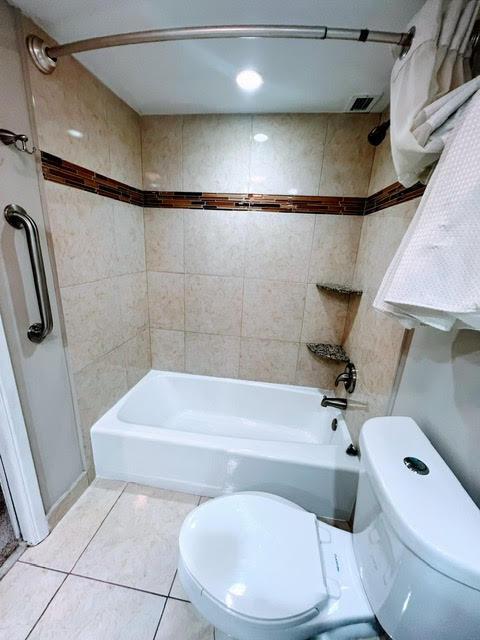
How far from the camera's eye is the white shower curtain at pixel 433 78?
650 millimetres

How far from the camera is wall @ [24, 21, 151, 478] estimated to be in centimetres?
108

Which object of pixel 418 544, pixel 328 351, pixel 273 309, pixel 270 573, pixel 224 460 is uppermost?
pixel 273 309

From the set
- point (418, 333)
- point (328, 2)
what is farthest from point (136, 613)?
point (328, 2)

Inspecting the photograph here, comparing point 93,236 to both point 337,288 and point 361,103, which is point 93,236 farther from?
point 361,103

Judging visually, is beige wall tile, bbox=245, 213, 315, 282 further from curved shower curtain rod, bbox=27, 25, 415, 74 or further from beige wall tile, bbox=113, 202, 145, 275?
curved shower curtain rod, bbox=27, 25, 415, 74

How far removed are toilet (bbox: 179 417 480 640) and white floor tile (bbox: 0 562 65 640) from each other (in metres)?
0.66

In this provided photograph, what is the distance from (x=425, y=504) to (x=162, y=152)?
206 cm

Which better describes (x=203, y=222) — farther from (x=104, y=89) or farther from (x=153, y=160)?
(x=104, y=89)

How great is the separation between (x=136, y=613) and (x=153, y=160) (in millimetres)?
2264

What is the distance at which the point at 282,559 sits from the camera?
2.56ft

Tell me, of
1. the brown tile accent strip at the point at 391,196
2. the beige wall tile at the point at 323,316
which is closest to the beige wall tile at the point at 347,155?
the brown tile accent strip at the point at 391,196

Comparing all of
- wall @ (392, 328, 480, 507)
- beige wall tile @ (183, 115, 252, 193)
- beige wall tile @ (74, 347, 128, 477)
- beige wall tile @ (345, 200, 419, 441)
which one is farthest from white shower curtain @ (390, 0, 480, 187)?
beige wall tile @ (74, 347, 128, 477)

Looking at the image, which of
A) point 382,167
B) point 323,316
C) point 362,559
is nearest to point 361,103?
point 382,167

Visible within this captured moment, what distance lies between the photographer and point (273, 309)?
1839 millimetres
